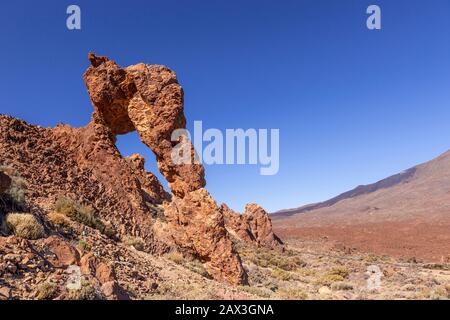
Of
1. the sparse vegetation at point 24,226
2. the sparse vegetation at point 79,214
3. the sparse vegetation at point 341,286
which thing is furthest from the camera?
the sparse vegetation at point 341,286

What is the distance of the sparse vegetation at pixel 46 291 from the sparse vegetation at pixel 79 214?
4.32 meters

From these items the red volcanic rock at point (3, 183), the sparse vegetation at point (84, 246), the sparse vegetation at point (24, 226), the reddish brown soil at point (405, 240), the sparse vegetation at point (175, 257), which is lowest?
the reddish brown soil at point (405, 240)

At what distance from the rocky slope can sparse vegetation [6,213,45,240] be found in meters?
0.86

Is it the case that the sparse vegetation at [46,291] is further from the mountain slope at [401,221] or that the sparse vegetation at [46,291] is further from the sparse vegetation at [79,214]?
the mountain slope at [401,221]

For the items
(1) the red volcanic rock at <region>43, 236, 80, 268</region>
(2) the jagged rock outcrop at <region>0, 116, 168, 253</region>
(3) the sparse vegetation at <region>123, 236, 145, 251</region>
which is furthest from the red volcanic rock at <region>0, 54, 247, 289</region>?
(1) the red volcanic rock at <region>43, 236, 80, 268</region>

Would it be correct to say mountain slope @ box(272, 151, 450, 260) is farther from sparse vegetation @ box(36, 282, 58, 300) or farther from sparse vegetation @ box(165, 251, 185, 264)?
sparse vegetation @ box(36, 282, 58, 300)

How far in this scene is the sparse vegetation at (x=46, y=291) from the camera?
5.10 metres

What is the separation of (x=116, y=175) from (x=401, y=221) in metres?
59.1

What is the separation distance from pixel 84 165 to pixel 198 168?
4.06 metres

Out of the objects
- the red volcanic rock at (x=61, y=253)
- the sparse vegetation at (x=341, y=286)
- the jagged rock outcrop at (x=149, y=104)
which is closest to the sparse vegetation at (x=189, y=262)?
the jagged rock outcrop at (x=149, y=104)

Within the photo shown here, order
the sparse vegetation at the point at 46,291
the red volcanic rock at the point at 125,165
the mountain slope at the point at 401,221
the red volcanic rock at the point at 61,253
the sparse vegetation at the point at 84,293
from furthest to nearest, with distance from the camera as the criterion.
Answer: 1. the mountain slope at the point at 401,221
2. the red volcanic rock at the point at 125,165
3. the red volcanic rock at the point at 61,253
4. the sparse vegetation at the point at 84,293
5. the sparse vegetation at the point at 46,291

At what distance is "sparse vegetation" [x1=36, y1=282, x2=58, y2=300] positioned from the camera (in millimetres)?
5102
